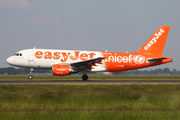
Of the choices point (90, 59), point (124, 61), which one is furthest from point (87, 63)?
point (124, 61)

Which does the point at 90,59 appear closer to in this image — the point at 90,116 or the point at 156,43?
the point at 156,43

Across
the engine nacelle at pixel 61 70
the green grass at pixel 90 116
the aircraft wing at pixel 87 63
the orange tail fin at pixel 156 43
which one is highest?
the orange tail fin at pixel 156 43

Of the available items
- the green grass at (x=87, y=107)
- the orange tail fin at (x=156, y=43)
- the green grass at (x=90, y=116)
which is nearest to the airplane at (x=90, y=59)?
the orange tail fin at (x=156, y=43)

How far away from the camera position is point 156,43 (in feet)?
123

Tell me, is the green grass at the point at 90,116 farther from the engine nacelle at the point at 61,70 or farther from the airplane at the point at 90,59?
the airplane at the point at 90,59

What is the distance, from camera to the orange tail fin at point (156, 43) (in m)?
37.4

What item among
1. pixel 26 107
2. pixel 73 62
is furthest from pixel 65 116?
pixel 73 62

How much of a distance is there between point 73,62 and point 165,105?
2191 centimetres

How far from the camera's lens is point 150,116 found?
973cm

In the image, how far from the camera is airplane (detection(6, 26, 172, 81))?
3291 cm

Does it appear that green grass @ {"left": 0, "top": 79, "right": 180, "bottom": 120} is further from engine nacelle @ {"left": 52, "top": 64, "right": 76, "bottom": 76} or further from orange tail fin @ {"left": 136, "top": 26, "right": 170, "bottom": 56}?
orange tail fin @ {"left": 136, "top": 26, "right": 170, "bottom": 56}

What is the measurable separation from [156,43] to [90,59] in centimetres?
1192

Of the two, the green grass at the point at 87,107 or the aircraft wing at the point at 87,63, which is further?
the aircraft wing at the point at 87,63

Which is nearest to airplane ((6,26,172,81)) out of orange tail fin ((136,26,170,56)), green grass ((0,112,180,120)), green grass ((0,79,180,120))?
orange tail fin ((136,26,170,56))
